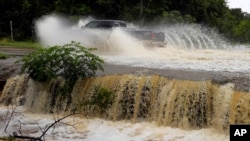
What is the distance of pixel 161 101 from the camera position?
11531 millimetres

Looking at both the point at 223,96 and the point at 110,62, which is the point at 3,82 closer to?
the point at 110,62

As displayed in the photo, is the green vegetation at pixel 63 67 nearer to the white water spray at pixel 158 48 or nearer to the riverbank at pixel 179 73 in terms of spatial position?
the riverbank at pixel 179 73

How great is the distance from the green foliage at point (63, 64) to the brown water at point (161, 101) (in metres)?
0.30

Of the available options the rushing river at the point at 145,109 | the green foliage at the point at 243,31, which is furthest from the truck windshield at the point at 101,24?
the green foliage at the point at 243,31

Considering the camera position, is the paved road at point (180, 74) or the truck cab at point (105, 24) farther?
the truck cab at point (105, 24)

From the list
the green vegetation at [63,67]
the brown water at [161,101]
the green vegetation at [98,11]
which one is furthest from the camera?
the green vegetation at [98,11]

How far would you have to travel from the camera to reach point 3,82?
585 inches

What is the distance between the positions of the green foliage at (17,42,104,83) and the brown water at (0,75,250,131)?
0.30m

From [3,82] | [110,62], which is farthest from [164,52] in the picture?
[3,82]

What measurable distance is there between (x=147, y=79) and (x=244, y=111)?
288 cm

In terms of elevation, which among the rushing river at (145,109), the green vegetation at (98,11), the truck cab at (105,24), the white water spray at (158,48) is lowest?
the rushing river at (145,109)

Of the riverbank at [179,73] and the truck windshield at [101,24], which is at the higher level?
the truck windshield at [101,24]

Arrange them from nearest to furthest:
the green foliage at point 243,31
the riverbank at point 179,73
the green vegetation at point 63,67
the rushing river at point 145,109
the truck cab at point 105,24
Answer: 1. the rushing river at point 145,109
2. the riverbank at point 179,73
3. the green vegetation at point 63,67
4. the truck cab at point 105,24
5. the green foliage at point 243,31

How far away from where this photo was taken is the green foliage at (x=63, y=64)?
1302 cm
